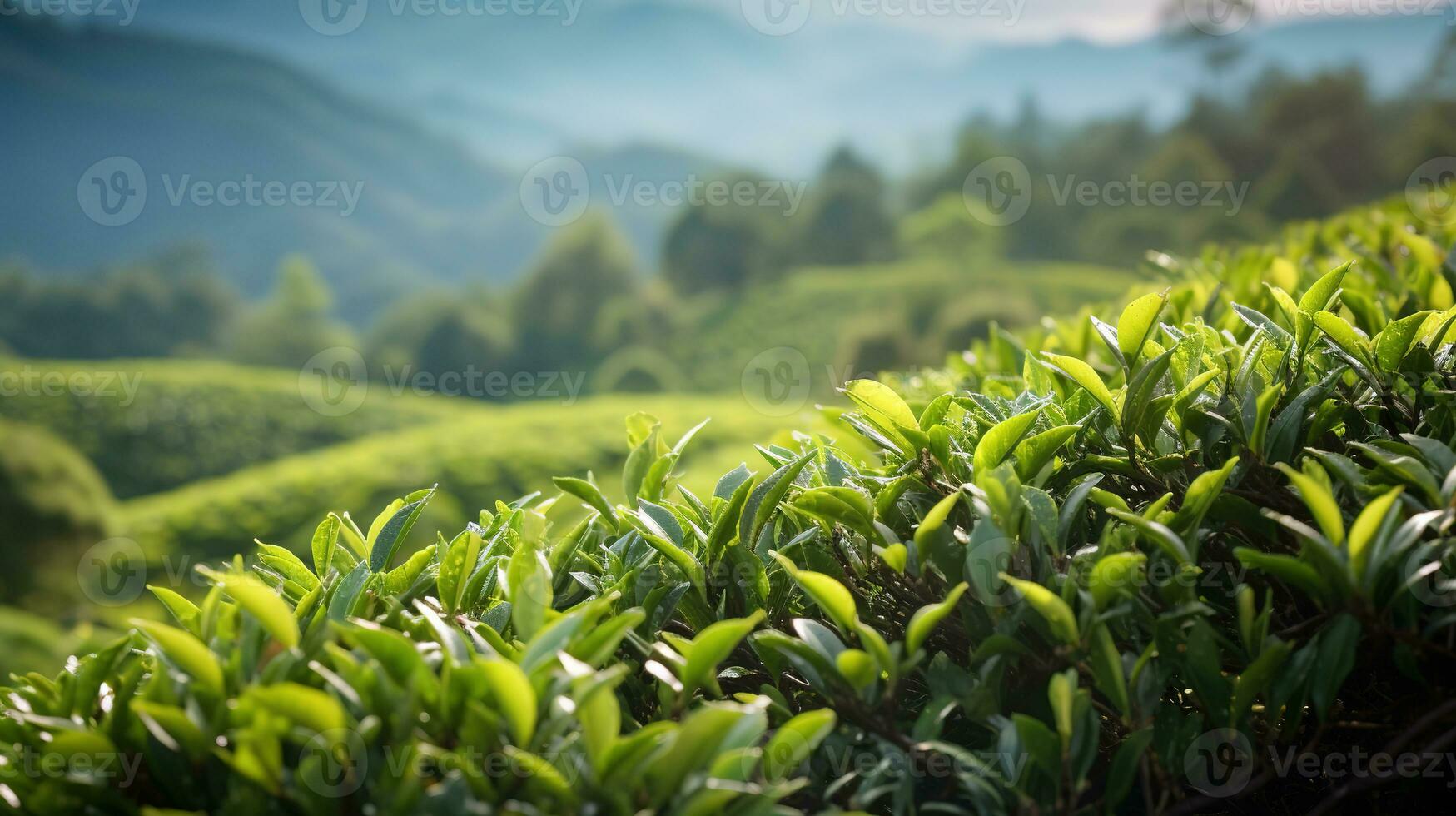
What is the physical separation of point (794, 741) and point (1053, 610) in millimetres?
295

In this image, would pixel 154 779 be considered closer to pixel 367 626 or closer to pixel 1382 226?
pixel 367 626

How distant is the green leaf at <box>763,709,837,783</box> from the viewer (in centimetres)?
81

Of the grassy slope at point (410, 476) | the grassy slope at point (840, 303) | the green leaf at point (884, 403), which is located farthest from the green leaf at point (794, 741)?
the grassy slope at point (840, 303)

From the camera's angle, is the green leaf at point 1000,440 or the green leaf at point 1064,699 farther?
the green leaf at point 1000,440

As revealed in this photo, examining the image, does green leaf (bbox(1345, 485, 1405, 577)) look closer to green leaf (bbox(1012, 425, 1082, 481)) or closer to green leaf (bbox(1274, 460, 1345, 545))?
green leaf (bbox(1274, 460, 1345, 545))

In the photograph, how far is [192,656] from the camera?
0.82m

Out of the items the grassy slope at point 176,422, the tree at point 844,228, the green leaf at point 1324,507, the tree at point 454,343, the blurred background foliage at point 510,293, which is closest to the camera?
the green leaf at point 1324,507

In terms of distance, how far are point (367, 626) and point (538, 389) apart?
2237cm

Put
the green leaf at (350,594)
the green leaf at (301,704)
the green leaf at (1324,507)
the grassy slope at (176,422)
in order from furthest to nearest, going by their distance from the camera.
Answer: the grassy slope at (176,422) → the green leaf at (350,594) → the green leaf at (1324,507) → the green leaf at (301,704)

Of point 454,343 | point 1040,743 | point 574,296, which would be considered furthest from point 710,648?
point 574,296

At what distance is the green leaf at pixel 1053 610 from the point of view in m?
0.84

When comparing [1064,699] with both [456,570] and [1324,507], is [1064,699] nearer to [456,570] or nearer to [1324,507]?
[1324,507]

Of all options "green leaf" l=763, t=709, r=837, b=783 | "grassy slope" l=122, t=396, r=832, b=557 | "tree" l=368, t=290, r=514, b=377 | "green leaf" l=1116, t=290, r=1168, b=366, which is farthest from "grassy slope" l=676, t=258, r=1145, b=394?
"green leaf" l=763, t=709, r=837, b=783

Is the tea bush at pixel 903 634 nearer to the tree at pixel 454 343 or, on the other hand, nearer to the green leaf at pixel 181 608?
the green leaf at pixel 181 608
